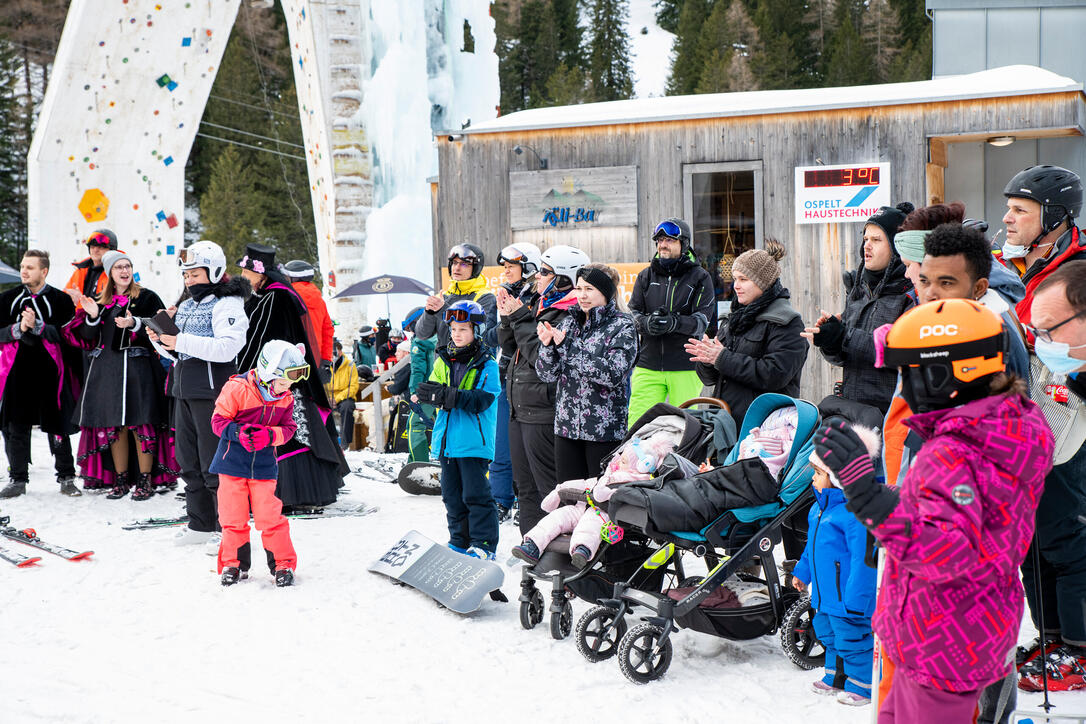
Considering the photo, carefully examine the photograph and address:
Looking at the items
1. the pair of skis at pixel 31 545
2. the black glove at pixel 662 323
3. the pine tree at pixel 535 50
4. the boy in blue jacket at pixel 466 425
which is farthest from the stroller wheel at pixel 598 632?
the pine tree at pixel 535 50

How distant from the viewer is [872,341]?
12.3 ft

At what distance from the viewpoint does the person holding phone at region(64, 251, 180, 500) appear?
6938 millimetres

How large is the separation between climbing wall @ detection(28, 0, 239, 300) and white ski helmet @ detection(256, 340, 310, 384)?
667 centimetres

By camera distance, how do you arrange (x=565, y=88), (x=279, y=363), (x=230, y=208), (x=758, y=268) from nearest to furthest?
(x=758, y=268) < (x=279, y=363) < (x=230, y=208) < (x=565, y=88)

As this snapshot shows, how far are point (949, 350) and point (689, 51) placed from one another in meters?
43.9

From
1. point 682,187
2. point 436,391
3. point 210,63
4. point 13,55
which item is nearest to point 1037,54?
point 682,187

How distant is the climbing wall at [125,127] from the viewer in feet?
34.6

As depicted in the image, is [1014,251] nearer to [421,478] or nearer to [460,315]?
[460,315]

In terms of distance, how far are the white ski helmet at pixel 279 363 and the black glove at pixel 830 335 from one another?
108 inches

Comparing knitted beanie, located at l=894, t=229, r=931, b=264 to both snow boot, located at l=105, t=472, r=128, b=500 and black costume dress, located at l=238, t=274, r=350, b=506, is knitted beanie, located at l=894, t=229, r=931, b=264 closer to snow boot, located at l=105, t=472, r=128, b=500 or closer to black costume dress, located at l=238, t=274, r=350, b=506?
black costume dress, located at l=238, t=274, r=350, b=506

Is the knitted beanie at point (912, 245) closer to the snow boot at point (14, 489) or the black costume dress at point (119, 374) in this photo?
the black costume dress at point (119, 374)

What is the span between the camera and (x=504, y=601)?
4.82 meters

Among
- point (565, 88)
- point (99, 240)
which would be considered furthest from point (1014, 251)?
point (565, 88)

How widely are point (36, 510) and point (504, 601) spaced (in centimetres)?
399
